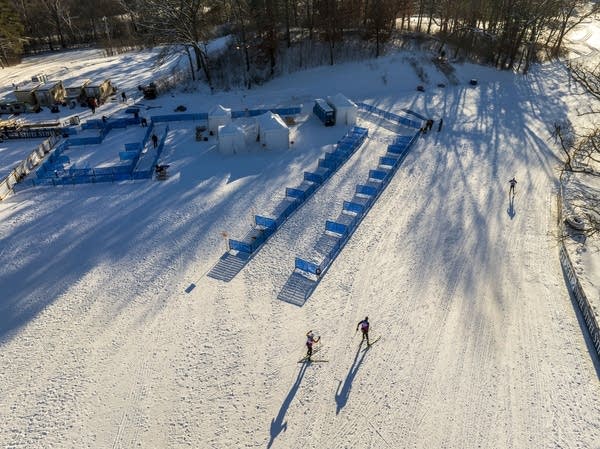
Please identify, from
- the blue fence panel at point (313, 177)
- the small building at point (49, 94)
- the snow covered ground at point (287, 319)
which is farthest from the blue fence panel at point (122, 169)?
the small building at point (49, 94)

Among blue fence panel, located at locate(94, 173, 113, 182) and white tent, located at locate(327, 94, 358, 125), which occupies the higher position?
white tent, located at locate(327, 94, 358, 125)

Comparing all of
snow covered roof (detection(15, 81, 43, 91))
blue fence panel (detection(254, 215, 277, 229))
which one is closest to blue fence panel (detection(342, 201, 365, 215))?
blue fence panel (detection(254, 215, 277, 229))

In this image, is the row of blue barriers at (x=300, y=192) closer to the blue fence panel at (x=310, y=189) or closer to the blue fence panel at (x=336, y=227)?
the blue fence panel at (x=310, y=189)

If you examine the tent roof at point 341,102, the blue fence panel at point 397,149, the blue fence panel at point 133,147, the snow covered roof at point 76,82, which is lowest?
the blue fence panel at point 397,149

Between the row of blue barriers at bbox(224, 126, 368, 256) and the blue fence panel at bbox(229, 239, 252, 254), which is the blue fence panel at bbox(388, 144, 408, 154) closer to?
the row of blue barriers at bbox(224, 126, 368, 256)

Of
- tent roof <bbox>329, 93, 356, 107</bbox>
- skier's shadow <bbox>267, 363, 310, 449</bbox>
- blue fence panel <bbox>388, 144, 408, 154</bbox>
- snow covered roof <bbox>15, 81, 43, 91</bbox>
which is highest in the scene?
snow covered roof <bbox>15, 81, 43, 91</bbox>

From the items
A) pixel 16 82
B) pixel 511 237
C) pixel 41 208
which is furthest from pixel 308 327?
pixel 16 82

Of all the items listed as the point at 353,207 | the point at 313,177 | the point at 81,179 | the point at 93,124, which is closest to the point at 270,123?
the point at 313,177

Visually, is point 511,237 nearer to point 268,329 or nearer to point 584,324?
point 584,324
